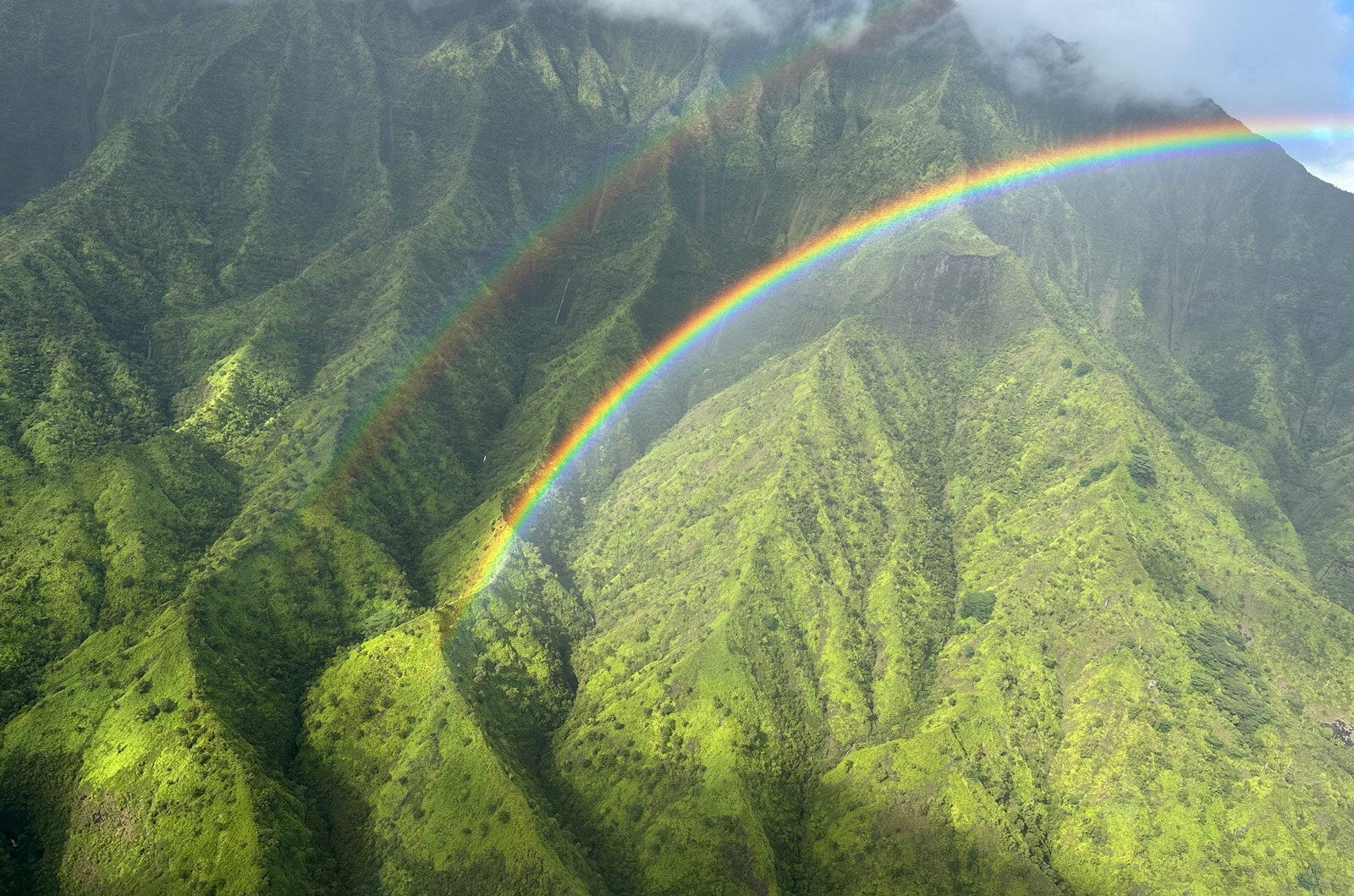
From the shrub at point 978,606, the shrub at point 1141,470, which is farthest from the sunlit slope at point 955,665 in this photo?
the shrub at point 1141,470

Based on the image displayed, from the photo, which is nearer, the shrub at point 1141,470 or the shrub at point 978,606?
the shrub at point 978,606

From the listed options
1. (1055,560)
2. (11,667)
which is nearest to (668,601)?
(1055,560)

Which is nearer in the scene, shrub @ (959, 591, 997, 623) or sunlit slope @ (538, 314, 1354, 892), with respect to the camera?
sunlit slope @ (538, 314, 1354, 892)

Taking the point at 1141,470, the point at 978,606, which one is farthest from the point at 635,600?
the point at 1141,470

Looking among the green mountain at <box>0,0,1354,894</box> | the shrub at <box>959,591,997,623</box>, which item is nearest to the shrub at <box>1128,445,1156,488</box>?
the green mountain at <box>0,0,1354,894</box>

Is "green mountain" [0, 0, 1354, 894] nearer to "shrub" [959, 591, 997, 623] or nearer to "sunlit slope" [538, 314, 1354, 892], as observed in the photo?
"sunlit slope" [538, 314, 1354, 892]

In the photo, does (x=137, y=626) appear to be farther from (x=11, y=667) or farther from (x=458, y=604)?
(x=458, y=604)

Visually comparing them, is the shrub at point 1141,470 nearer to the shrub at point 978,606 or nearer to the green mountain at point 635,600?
the green mountain at point 635,600

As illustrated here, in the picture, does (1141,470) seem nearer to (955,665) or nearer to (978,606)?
(978,606)
